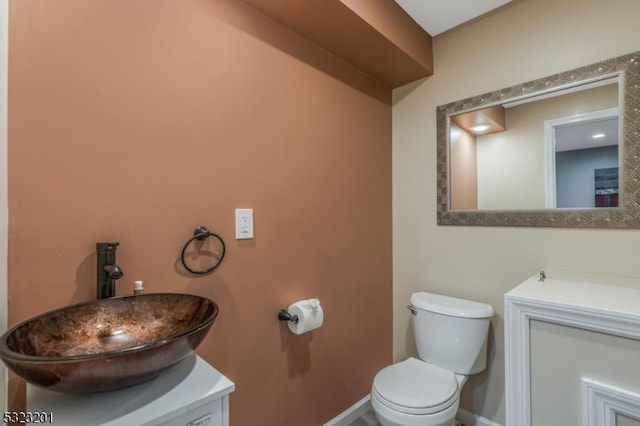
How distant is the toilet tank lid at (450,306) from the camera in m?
1.56

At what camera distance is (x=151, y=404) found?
2.19 ft

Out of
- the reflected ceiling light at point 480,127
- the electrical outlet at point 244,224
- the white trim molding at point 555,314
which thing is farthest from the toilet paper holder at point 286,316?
the reflected ceiling light at point 480,127

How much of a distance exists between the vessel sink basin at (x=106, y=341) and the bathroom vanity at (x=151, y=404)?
5cm

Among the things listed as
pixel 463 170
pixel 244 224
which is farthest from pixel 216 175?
pixel 463 170

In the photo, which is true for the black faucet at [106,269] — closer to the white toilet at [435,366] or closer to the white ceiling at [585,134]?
the white toilet at [435,366]

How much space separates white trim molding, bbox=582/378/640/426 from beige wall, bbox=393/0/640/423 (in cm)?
58

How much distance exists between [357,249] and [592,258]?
1.10 m

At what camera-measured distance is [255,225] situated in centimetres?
136

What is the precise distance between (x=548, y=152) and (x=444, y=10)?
0.93 m

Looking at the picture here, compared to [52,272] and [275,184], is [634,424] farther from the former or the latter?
[52,272]

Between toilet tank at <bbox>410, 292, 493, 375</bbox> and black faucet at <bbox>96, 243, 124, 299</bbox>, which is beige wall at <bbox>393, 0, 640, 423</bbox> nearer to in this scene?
toilet tank at <bbox>410, 292, 493, 375</bbox>

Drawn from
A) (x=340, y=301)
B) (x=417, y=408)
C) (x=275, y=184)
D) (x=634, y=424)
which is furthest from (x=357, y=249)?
(x=634, y=424)

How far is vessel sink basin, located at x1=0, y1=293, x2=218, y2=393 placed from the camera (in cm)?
58

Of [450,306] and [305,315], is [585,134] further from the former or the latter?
[305,315]
